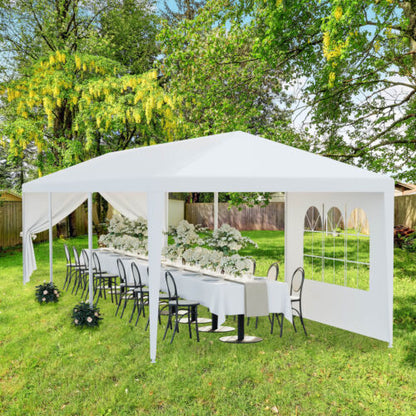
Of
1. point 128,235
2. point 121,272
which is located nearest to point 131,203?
point 128,235

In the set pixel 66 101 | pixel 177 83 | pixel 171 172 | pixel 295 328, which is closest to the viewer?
pixel 171 172

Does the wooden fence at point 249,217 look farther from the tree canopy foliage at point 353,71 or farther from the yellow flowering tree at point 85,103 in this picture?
the tree canopy foliage at point 353,71

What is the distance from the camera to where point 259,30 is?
35.5ft

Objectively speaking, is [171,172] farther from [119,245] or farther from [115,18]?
[115,18]

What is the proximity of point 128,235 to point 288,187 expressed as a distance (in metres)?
4.93

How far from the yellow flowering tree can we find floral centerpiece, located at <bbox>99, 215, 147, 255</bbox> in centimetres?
428

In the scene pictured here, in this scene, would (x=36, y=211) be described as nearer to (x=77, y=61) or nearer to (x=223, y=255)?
(x=223, y=255)

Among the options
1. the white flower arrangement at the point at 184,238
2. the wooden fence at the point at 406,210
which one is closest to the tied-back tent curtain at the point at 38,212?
the white flower arrangement at the point at 184,238

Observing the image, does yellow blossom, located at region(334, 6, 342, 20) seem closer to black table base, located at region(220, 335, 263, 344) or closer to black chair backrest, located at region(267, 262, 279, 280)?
black chair backrest, located at region(267, 262, 279, 280)

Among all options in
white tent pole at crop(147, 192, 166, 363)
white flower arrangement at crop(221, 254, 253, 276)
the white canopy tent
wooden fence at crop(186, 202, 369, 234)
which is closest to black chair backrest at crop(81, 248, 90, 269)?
the white canopy tent

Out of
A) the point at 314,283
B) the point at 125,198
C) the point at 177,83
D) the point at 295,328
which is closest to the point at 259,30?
the point at 177,83

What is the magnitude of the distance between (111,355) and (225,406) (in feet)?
5.88

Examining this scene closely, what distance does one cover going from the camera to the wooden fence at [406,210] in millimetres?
16156

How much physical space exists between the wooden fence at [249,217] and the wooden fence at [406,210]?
8510mm
